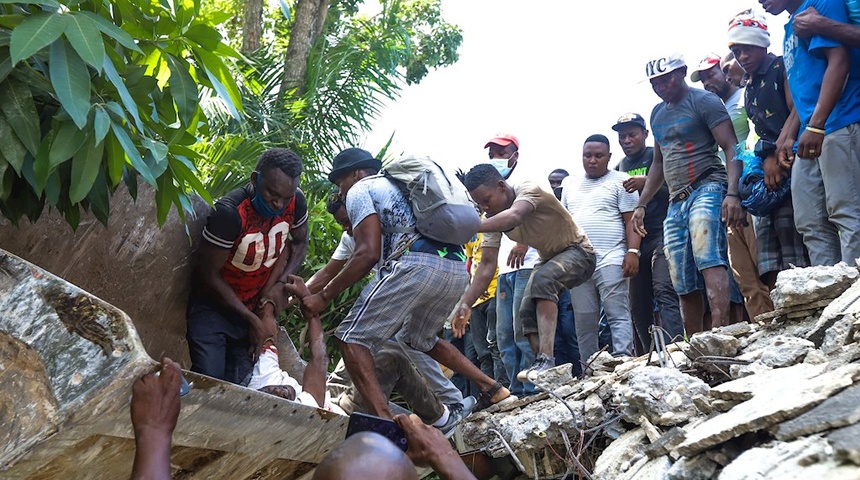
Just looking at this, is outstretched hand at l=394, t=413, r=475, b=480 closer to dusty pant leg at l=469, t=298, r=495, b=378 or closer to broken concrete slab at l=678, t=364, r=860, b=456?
broken concrete slab at l=678, t=364, r=860, b=456

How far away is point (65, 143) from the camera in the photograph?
98.0 inches

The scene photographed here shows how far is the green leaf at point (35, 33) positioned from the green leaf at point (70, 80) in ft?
0.26

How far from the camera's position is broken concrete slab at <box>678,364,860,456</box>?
2.74m

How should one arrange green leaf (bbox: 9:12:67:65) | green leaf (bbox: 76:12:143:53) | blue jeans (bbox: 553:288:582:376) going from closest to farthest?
1. green leaf (bbox: 9:12:67:65)
2. green leaf (bbox: 76:12:143:53)
3. blue jeans (bbox: 553:288:582:376)

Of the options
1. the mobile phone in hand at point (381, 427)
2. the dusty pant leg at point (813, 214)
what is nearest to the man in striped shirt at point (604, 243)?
the dusty pant leg at point (813, 214)

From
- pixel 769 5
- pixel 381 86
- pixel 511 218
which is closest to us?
pixel 769 5

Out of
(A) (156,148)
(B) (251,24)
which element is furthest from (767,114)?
(B) (251,24)

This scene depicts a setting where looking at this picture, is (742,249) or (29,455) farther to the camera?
(742,249)

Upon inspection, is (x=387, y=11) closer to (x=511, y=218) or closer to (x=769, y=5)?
(x=511, y=218)

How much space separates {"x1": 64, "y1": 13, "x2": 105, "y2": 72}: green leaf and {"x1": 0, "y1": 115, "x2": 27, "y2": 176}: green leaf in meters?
0.44

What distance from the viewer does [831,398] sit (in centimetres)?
269

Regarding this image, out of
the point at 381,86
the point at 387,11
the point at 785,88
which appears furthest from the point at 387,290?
the point at 387,11

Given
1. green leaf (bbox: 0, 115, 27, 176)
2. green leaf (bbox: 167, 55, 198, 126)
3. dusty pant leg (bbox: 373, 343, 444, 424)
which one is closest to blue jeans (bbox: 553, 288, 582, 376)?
dusty pant leg (bbox: 373, 343, 444, 424)

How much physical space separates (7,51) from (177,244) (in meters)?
1.91
